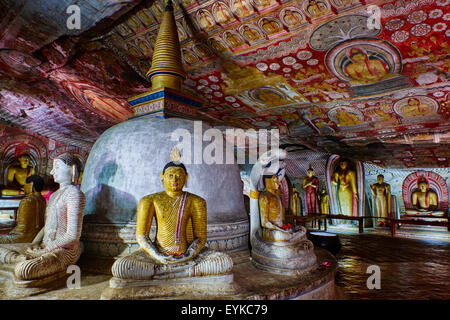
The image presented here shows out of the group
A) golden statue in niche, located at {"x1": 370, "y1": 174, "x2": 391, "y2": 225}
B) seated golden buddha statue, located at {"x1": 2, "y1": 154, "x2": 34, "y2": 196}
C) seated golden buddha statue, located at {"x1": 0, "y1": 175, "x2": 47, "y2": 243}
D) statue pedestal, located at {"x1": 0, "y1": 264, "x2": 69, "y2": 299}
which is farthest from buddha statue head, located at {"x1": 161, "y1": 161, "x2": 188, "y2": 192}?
seated golden buddha statue, located at {"x1": 2, "y1": 154, "x2": 34, "y2": 196}

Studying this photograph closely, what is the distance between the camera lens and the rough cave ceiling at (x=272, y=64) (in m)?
4.73

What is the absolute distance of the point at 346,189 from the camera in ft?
33.9

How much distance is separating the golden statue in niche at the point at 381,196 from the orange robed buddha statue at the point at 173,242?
9.44 meters

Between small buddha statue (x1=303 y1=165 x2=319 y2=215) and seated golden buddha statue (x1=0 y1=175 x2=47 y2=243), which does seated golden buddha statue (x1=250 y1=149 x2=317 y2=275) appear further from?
small buddha statue (x1=303 y1=165 x2=319 y2=215)

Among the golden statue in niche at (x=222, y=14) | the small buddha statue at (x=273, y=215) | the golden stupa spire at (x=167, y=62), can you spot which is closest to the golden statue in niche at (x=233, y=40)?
the golden statue in niche at (x=222, y=14)

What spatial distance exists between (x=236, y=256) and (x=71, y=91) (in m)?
7.54

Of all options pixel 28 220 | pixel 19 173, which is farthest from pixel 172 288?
pixel 19 173

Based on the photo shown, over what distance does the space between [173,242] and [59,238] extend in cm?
128

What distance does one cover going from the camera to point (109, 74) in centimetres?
720

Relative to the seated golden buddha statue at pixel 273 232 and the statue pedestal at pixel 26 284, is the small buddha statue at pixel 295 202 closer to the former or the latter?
the seated golden buddha statue at pixel 273 232

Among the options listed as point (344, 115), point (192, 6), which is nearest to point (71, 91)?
point (192, 6)

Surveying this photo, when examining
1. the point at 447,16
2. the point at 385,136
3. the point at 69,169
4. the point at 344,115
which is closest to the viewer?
the point at 69,169

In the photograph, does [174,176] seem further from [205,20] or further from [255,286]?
[205,20]
